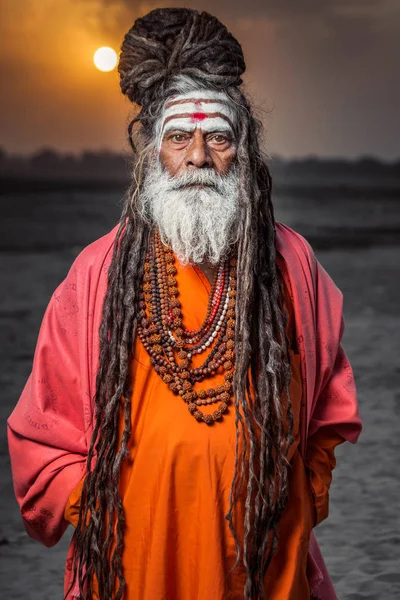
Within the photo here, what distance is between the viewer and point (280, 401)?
9.45 feet

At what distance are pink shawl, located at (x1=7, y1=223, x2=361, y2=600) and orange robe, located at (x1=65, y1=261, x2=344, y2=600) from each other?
0.37 ft

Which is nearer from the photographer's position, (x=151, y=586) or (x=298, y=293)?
(x=151, y=586)

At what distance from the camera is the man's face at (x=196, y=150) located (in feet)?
9.77

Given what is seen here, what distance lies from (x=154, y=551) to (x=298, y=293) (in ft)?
2.61

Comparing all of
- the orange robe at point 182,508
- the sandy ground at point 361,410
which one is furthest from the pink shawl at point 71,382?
the sandy ground at point 361,410

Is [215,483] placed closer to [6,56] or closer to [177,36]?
[177,36]

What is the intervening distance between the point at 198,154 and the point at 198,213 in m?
0.17

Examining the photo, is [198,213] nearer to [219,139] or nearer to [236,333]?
[219,139]

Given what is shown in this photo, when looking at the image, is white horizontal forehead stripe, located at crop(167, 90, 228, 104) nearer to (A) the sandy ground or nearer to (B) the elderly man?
(B) the elderly man

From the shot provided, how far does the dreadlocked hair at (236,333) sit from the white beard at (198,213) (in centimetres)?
5

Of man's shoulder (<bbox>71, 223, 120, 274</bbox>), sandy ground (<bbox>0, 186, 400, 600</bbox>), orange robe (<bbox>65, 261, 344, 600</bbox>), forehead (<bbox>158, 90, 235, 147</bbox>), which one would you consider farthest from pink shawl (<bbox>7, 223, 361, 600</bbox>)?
sandy ground (<bbox>0, 186, 400, 600</bbox>)

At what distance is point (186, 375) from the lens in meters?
2.88

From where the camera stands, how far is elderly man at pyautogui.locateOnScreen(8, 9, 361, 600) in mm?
2832

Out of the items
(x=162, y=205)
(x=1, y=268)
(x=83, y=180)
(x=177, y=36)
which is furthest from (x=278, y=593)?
(x=83, y=180)
